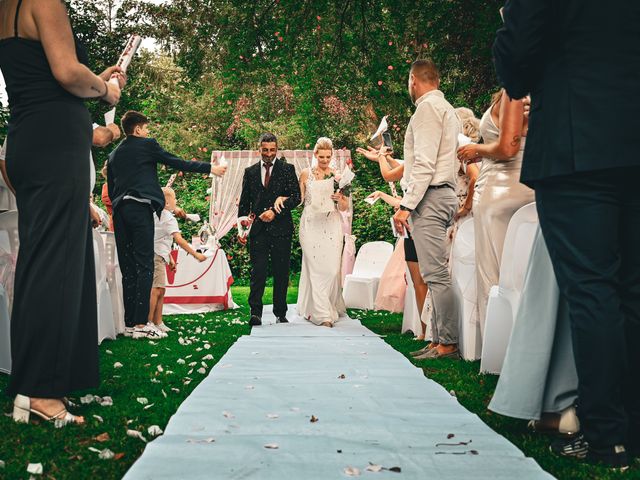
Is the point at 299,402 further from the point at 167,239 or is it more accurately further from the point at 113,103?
the point at 167,239

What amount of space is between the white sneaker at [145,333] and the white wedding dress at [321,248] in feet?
7.46

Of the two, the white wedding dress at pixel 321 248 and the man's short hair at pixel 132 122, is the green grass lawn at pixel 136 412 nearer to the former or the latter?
the white wedding dress at pixel 321 248

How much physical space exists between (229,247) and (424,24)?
12.0m

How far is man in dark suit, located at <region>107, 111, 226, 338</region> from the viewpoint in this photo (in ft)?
23.0

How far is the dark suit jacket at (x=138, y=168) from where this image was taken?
7035 millimetres

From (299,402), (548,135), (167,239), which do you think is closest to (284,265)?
(167,239)

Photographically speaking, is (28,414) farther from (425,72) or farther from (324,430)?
(425,72)

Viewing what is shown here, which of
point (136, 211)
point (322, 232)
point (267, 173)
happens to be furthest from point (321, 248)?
point (136, 211)

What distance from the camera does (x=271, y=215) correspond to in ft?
28.0

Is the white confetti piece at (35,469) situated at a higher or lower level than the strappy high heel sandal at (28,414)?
higher

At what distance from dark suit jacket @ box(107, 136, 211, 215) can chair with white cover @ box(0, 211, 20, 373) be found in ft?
7.79

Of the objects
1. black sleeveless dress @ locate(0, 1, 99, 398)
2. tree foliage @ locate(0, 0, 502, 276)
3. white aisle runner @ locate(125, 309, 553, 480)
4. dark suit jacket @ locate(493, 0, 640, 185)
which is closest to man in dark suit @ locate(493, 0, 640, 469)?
dark suit jacket @ locate(493, 0, 640, 185)

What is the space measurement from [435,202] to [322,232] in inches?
136

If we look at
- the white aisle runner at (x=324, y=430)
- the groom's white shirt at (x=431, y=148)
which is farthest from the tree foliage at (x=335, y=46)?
the white aisle runner at (x=324, y=430)
